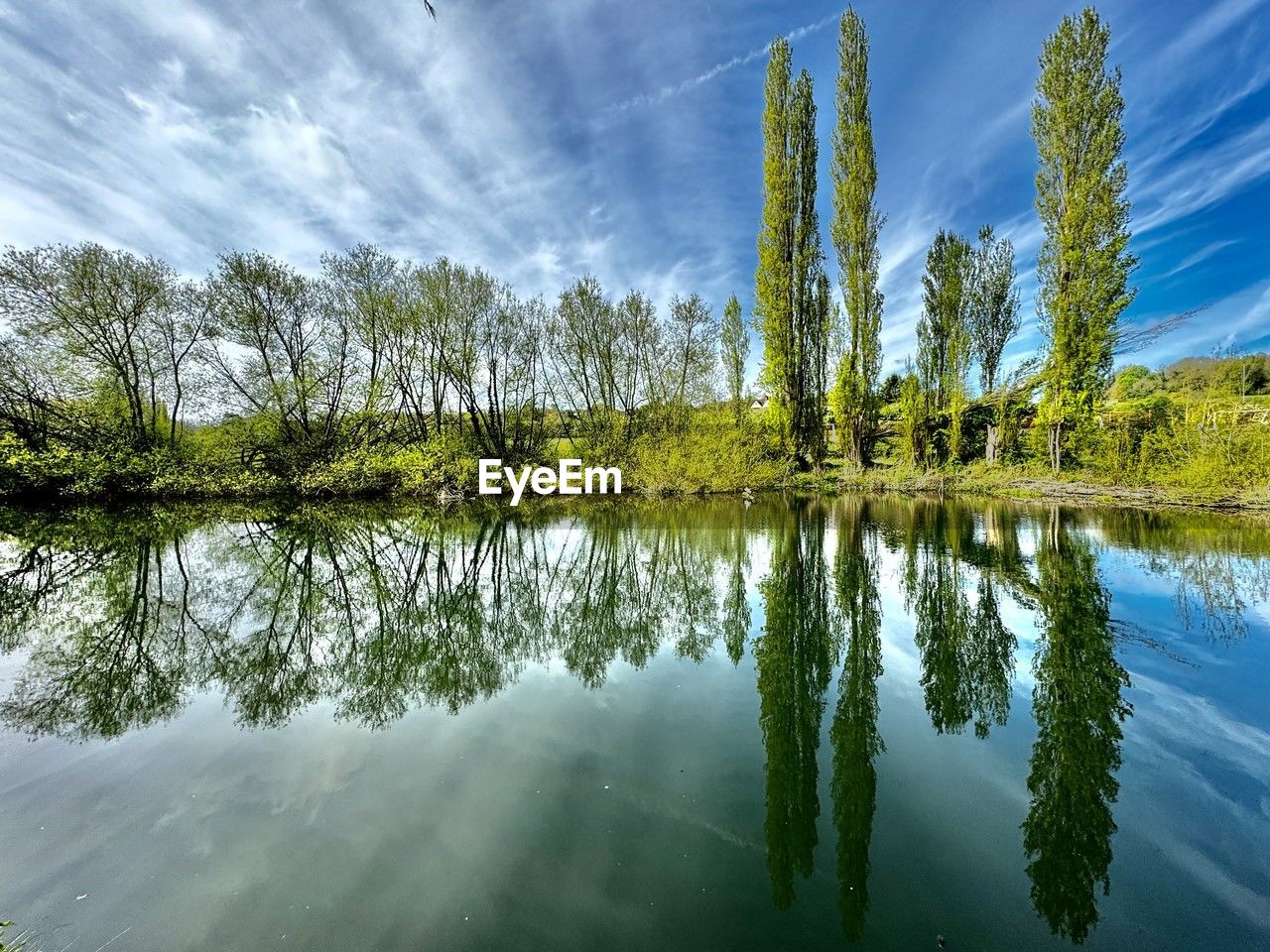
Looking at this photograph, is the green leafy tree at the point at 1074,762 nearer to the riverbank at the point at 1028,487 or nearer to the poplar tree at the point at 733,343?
the riverbank at the point at 1028,487

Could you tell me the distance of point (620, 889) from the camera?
1.88 m

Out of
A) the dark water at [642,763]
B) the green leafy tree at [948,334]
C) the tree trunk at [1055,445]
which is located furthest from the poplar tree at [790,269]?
the dark water at [642,763]

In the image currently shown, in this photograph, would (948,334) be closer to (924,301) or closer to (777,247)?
(924,301)

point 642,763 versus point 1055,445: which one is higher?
point 1055,445

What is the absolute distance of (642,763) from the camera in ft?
8.99

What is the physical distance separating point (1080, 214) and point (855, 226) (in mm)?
7516

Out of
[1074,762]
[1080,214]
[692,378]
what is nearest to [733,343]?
[692,378]

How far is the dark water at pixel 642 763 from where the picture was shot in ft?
5.83

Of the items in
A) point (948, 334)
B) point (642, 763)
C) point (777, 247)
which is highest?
point (777, 247)

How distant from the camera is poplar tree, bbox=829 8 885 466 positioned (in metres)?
20.8

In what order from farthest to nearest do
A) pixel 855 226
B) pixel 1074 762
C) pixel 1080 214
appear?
1. pixel 855 226
2. pixel 1080 214
3. pixel 1074 762

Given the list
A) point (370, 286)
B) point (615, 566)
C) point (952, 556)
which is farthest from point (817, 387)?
point (370, 286)

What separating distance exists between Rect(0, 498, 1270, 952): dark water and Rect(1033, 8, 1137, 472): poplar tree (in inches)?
518

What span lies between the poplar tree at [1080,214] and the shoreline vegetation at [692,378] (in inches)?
2.6
